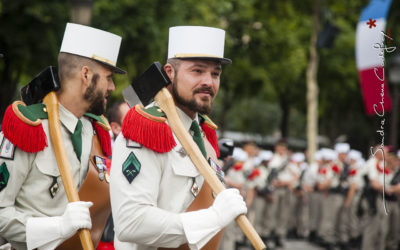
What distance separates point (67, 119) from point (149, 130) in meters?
0.85

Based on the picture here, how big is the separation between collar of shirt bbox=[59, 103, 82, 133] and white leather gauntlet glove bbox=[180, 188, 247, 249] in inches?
44.0

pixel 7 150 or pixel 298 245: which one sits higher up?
pixel 7 150

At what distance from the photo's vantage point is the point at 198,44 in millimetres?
3502

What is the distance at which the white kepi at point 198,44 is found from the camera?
A: 11.4 ft

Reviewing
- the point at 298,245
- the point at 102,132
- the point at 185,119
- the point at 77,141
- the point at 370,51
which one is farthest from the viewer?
the point at 298,245

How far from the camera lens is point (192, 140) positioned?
336cm

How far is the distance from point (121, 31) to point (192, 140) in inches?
468

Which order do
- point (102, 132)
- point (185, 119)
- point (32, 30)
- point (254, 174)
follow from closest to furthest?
1. point (185, 119)
2. point (102, 132)
3. point (32, 30)
4. point (254, 174)

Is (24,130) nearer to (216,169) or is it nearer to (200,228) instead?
(216,169)

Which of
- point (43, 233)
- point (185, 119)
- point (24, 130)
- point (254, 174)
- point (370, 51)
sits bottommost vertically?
point (254, 174)

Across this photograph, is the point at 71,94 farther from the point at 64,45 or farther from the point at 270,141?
the point at 270,141

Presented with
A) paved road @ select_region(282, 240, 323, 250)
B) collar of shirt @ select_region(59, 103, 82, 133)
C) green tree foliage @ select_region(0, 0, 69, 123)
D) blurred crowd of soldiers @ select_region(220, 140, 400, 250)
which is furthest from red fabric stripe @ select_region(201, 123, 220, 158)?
paved road @ select_region(282, 240, 323, 250)

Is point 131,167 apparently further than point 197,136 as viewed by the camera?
No

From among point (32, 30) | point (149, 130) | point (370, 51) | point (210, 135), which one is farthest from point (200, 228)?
point (32, 30)
